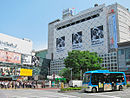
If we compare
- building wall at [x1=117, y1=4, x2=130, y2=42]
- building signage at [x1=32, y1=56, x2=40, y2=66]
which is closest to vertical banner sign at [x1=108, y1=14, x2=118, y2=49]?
building wall at [x1=117, y1=4, x2=130, y2=42]

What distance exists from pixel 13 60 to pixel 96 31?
40.2m

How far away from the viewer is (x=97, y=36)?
77875 millimetres

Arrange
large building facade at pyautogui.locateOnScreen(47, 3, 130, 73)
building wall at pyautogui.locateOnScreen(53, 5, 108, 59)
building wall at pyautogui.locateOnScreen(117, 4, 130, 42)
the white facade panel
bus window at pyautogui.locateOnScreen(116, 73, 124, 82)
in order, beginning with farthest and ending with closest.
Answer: building wall at pyautogui.locateOnScreen(53, 5, 108, 59)
the white facade panel
building wall at pyautogui.locateOnScreen(117, 4, 130, 42)
large building facade at pyautogui.locateOnScreen(47, 3, 130, 73)
bus window at pyautogui.locateOnScreen(116, 73, 124, 82)

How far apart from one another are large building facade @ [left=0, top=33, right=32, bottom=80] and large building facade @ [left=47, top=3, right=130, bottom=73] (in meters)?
24.7

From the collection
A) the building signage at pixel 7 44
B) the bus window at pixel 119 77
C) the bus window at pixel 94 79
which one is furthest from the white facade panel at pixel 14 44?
the bus window at pixel 119 77

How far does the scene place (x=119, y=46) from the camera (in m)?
67.1

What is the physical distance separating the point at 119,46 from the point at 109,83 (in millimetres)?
46125

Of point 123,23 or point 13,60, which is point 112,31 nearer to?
point 123,23

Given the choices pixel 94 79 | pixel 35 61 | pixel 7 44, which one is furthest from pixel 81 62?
pixel 7 44

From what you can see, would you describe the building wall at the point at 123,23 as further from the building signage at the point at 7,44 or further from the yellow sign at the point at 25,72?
the building signage at the point at 7,44

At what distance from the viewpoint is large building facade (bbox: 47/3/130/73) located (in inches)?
2881

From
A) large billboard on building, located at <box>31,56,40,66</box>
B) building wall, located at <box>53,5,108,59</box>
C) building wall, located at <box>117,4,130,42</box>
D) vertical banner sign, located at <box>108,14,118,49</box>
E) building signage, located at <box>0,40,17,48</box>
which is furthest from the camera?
large billboard on building, located at <box>31,56,40,66</box>

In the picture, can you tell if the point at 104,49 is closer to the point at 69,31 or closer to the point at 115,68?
the point at 115,68

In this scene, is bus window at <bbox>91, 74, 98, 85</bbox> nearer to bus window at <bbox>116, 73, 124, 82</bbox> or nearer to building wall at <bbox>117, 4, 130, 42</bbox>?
bus window at <bbox>116, 73, 124, 82</bbox>
